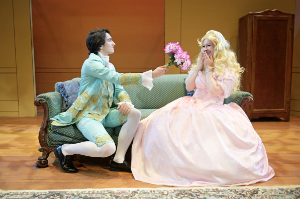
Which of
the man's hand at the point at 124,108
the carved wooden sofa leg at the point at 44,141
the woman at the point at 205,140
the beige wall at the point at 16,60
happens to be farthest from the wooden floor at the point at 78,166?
the beige wall at the point at 16,60

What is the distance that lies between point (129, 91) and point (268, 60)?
2661 mm

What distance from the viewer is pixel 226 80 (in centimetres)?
249

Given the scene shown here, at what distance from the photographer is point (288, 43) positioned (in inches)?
188

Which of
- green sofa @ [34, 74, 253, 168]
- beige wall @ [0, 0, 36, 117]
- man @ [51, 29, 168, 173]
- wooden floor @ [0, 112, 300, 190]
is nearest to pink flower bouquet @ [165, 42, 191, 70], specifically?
man @ [51, 29, 168, 173]

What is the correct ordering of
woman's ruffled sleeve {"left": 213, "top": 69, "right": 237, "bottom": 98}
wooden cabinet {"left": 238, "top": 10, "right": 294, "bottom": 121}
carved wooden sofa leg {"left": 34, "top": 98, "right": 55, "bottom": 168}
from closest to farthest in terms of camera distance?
woman's ruffled sleeve {"left": 213, "top": 69, "right": 237, "bottom": 98} < carved wooden sofa leg {"left": 34, "top": 98, "right": 55, "bottom": 168} < wooden cabinet {"left": 238, "top": 10, "right": 294, "bottom": 121}

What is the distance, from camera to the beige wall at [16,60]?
5.18 m

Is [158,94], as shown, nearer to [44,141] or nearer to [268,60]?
[44,141]

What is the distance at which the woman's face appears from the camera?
2.59 metres

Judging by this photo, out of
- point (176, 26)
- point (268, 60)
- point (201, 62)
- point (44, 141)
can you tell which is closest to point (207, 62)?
point (201, 62)

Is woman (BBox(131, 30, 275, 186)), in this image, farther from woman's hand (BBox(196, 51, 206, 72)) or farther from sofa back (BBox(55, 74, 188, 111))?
sofa back (BBox(55, 74, 188, 111))

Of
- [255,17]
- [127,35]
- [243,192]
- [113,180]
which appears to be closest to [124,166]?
[113,180]

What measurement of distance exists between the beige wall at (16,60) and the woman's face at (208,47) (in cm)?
382

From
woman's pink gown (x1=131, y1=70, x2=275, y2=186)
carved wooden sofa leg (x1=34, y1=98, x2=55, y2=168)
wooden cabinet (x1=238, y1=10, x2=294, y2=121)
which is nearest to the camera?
woman's pink gown (x1=131, y1=70, x2=275, y2=186)

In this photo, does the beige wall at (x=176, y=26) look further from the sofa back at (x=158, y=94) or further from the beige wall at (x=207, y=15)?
the sofa back at (x=158, y=94)
